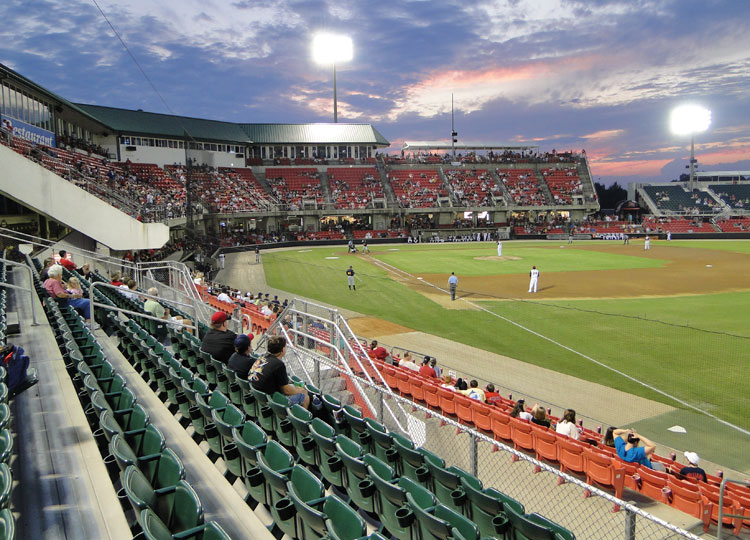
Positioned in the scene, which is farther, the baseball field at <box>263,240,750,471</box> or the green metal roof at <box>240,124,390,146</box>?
the green metal roof at <box>240,124,390,146</box>

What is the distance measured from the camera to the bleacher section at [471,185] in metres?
70.6

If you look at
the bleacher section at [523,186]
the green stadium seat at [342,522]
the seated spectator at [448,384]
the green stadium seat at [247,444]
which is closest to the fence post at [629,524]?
the green stadium seat at [342,522]

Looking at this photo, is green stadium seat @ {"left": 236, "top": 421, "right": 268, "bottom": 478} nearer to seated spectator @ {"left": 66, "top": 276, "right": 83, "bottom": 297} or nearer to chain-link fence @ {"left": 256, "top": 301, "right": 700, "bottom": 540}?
chain-link fence @ {"left": 256, "top": 301, "right": 700, "bottom": 540}

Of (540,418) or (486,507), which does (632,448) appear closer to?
(540,418)

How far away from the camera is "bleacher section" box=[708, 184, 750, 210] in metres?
75.1

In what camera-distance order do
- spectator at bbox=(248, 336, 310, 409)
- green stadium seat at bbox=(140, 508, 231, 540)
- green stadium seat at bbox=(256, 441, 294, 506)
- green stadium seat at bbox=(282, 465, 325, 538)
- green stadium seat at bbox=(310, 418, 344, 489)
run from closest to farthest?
1. green stadium seat at bbox=(140, 508, 231, 540)
2. green stadium seat at bbox=(282, 465, 325, 538)
3. green stadium seat at bbox=(256, 441, 294, 506)
4. green stadium seat at bbox=(310, 418, 344, 489)
5. spectator at bbox=(248, 336, 310, 409)

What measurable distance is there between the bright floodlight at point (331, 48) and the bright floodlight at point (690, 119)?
50169mm

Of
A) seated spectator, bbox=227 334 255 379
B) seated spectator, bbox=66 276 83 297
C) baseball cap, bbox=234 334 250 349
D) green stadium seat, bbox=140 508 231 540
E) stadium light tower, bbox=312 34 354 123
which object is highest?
stadium light tower, bbox=312 34 354 123

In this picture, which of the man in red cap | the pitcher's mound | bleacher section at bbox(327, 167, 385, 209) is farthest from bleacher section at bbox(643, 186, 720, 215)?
the man in red cap

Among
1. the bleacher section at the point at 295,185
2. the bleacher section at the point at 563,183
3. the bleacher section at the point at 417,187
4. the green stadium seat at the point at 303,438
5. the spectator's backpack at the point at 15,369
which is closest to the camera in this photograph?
the green stadium seat at the point at 303,438

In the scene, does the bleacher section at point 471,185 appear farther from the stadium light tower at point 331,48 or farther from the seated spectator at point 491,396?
the seated spectator at point 491,396

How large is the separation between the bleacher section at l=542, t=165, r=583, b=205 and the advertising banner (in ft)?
199

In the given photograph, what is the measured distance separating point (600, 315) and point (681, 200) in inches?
2630

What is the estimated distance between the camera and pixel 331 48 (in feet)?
207
